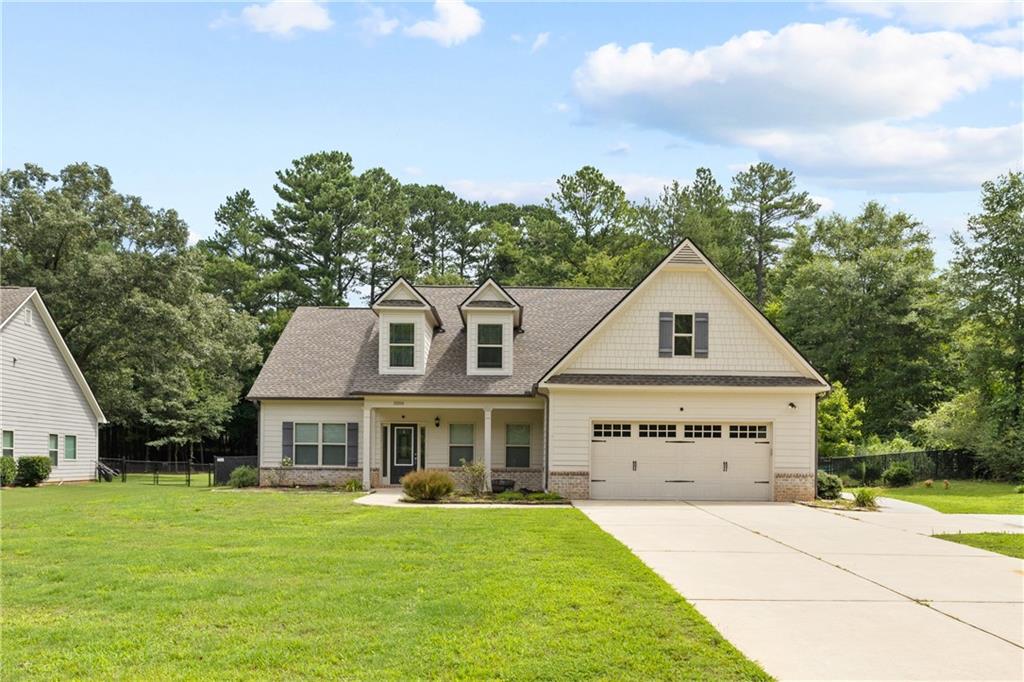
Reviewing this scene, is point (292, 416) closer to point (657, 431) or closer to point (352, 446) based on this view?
point (352, 446)

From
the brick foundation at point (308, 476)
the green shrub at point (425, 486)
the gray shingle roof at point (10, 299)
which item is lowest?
the brick foundation at point (308, 476)

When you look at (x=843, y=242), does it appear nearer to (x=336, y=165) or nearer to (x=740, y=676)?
(x=336, y=165)

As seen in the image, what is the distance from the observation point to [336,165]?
60594 mm

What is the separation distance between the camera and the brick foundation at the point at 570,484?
23891 millimetres

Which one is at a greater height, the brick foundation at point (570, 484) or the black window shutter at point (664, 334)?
the black window shutter at point (664, 334)

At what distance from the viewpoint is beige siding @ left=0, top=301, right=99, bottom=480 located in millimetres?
28656

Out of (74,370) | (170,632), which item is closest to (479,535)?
(170,632)

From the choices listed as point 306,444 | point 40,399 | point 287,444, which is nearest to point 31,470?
point 40,399

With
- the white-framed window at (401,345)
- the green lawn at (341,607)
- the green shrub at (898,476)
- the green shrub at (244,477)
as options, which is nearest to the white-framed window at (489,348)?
the white-framed window at (401,345)

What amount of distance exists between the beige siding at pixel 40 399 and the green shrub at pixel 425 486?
49.7 ft

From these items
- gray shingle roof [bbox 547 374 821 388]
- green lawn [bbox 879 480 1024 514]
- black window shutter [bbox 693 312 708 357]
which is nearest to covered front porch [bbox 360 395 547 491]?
gray shingle roof [bbox 547 374 821 388]

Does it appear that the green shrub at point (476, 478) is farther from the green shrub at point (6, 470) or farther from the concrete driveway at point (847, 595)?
the green shrub at point (6, 470)

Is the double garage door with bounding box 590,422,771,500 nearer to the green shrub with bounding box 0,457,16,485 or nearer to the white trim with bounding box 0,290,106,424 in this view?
the green shrub with bounding box 0,457,16,485

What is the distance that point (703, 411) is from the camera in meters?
24.2
